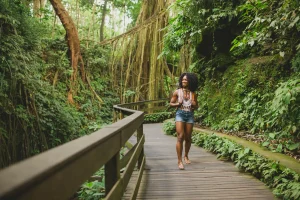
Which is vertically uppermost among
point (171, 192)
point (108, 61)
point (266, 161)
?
point (108, 61)

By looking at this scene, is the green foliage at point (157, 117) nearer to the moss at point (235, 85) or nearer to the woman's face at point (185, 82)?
the moss at point (235, 85)

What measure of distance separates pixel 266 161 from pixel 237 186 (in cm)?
68

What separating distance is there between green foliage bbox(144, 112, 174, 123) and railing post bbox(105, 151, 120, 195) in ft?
46.1

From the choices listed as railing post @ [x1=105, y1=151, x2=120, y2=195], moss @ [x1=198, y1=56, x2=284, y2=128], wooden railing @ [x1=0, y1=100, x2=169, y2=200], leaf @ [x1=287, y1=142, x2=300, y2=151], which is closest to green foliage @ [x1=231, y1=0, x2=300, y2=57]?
moss @ [x1=198, y1=56, x2=284, y2=128]

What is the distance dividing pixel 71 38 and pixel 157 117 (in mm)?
6095

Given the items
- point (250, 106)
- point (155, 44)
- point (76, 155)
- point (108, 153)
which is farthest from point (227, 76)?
point (76, 155)

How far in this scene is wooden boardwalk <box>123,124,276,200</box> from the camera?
3904 millimetres

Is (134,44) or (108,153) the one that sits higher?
(134,44)

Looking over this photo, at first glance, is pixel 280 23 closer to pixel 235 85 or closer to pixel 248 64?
pixel 248 64

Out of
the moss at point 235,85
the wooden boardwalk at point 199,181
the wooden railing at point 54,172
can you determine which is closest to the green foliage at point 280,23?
the moss at point 235,85

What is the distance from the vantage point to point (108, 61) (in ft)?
56.6

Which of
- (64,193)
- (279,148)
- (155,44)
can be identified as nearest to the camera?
(64,193)

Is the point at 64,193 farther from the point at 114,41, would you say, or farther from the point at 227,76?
the point at 114,41

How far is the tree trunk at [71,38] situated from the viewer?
13.2m
